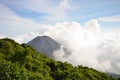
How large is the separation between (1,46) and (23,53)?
2047 inches

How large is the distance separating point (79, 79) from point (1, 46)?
99896mm

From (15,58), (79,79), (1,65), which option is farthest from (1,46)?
(1,65)

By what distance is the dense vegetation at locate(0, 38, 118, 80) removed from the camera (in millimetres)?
78875

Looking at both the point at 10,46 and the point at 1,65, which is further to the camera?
the point at 10,46

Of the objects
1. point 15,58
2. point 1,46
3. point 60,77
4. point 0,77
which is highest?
point 1,46

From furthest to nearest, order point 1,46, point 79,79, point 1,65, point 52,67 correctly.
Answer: point 1,46, point 52,67, point 79,79, point 1,65

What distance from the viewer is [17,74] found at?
76.9 m

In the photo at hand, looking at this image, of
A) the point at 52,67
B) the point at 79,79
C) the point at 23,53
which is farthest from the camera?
the point at 52,67

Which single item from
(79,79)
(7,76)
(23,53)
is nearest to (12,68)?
(7,76)

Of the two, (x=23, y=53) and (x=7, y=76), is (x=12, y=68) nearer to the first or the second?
(x=7, y=76)

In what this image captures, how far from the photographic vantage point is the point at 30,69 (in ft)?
412

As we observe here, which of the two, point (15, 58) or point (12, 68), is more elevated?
point (15, 58)

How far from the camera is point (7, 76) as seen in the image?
254ft

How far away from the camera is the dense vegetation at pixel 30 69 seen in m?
78.9
